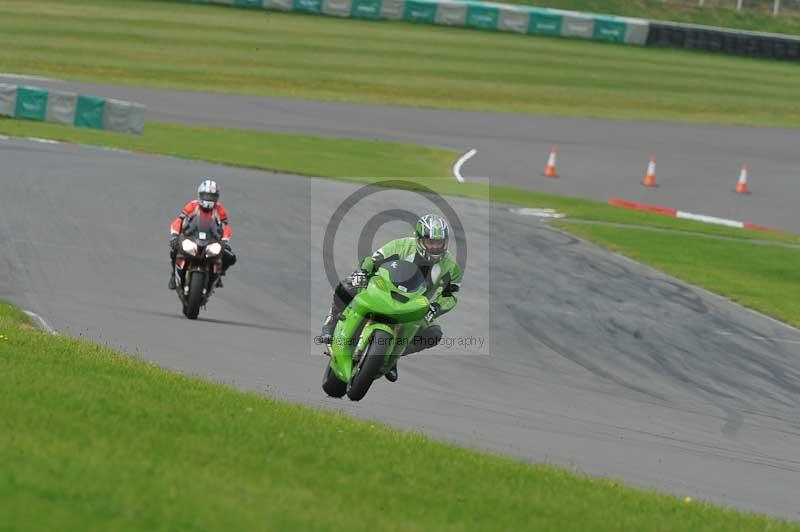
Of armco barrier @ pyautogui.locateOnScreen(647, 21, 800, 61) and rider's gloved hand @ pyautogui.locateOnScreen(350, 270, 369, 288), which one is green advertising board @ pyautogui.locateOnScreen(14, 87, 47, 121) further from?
armco barrier @ pyautogui.locateOnScreen(647, 21, 800, 61)

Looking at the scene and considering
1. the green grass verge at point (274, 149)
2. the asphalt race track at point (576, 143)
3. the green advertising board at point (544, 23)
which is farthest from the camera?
the green advertising board at point (544, 23)

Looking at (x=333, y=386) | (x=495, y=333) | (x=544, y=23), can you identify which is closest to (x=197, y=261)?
(x=495, y=333)

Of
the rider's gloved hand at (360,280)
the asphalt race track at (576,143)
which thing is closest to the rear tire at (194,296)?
the rider's gloved hand at (360,280)

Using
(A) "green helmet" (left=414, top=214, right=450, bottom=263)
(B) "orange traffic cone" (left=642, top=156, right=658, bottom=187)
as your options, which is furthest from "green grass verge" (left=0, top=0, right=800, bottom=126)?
(A) "green helmet" (left=414, top=214, right=450, bottom=263)

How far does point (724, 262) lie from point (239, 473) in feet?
58.7

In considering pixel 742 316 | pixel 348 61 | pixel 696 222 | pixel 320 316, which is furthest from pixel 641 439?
pixel 348 61

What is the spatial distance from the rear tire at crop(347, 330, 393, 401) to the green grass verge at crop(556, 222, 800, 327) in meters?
9.49

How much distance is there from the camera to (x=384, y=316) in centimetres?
1127

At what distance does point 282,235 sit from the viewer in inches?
858

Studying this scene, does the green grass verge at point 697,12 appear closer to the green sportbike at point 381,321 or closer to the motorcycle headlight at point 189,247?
the motorcycle headlight at point 189,247

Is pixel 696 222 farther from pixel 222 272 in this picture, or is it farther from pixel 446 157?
pixel 222 272

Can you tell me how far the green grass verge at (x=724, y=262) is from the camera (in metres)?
20.8

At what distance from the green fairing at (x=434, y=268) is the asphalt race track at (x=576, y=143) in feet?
68.5

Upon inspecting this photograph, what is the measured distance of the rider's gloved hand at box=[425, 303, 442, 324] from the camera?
11.6 metres
